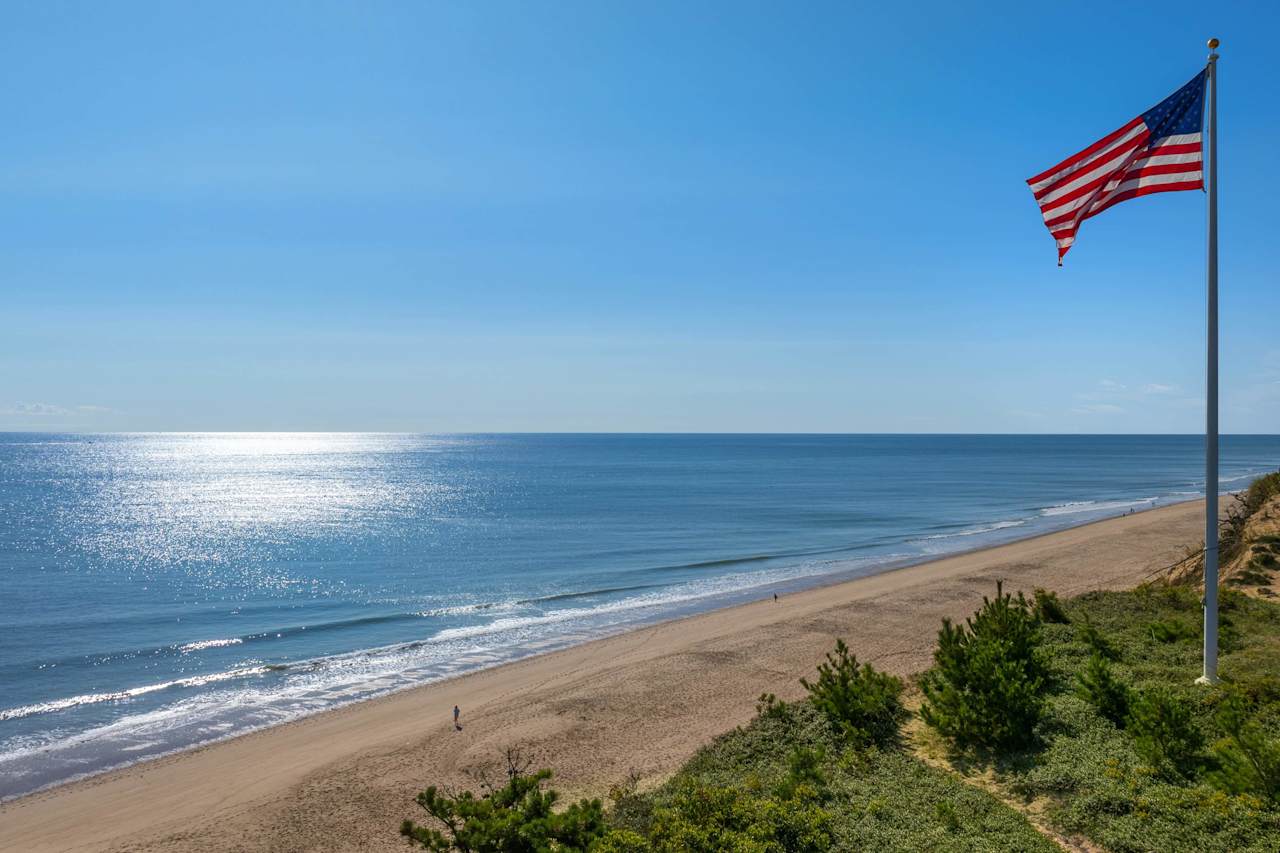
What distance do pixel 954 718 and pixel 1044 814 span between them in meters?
2.58

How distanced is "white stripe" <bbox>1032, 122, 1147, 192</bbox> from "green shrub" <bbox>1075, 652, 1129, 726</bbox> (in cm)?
786

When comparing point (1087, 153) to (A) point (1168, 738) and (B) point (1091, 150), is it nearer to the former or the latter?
(B) point (1091, 150)

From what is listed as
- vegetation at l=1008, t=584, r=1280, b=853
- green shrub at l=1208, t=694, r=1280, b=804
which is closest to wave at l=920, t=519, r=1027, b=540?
vegetation at l=1008, t=584, r=1280, b=853

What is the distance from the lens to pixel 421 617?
3369 cm

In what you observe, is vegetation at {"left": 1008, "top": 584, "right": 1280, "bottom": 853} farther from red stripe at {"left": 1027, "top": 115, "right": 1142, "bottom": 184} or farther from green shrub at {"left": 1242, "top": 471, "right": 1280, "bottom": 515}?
green shrub at {"left": 1242, "top": 471, "right": 1280, "bottom": 515}

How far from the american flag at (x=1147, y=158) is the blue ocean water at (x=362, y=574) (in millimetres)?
22050

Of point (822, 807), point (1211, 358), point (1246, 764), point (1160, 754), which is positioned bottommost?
point (822, 807)

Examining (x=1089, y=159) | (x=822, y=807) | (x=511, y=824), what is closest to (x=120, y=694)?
(x=511, y=824)

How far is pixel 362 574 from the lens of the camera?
44156 mm

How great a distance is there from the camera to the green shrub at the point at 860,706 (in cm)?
1327

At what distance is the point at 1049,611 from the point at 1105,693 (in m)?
8.20

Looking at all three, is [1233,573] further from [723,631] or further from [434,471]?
[434,471]

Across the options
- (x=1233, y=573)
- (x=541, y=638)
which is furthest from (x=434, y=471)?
(x=1233, y=573)

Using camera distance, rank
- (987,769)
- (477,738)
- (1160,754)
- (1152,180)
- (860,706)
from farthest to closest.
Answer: (477,738) → (860,706) → (1152,180) → (987,769) → (1160,754)
